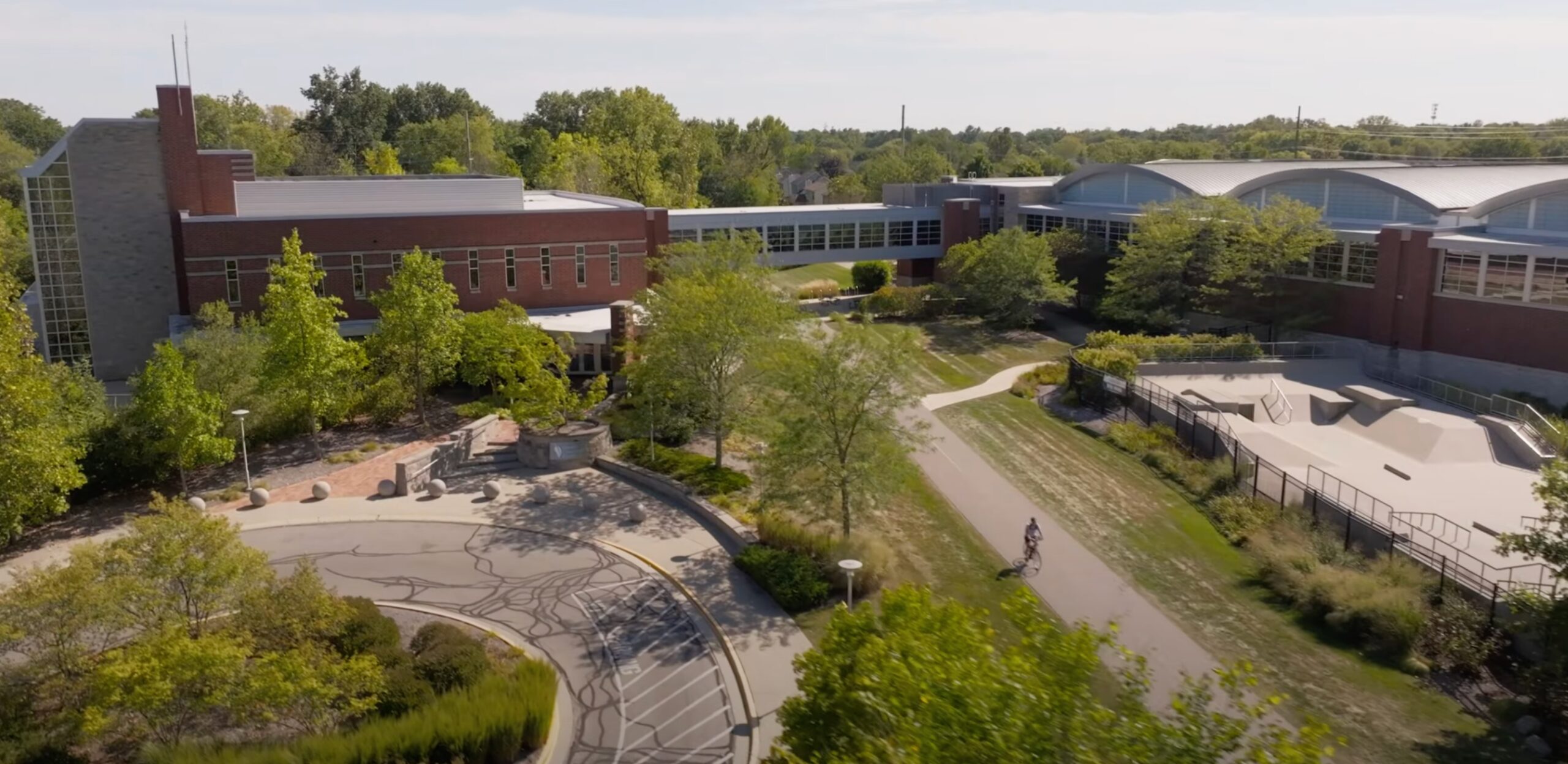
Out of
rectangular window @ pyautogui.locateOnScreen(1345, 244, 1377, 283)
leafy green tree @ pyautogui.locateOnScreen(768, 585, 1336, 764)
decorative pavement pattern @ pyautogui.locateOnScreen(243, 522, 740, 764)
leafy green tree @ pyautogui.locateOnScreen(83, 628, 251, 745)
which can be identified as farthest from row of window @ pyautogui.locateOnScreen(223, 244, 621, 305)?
leafy green tree @ pyautogui.locateOnScreen(768, 585, 1336, 764)

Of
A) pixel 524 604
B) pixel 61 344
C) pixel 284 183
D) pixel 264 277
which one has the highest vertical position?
pixel 284 183

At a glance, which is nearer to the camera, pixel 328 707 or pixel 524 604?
pixel 328 707

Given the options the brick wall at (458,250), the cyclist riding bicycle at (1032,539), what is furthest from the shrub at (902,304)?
the cyclist riding bicycle at (1032,539)

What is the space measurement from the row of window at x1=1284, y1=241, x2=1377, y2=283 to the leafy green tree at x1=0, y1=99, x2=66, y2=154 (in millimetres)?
113841

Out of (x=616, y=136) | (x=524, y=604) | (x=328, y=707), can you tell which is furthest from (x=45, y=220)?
(x=616, y=136)

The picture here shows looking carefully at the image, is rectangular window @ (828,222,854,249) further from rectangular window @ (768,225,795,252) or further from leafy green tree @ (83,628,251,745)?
leafy green tree @ (83,628,251,745)

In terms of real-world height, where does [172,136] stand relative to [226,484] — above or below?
above

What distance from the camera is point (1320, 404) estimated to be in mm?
36344

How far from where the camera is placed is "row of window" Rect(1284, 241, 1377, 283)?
4188 centimetres

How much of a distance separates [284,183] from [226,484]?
17108mm

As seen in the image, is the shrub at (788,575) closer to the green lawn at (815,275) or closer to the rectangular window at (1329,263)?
the rectangular window at (1329,263)

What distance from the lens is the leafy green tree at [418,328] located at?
105ft

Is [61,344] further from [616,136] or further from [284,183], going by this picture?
[616,136]

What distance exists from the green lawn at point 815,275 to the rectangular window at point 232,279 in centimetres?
3684
